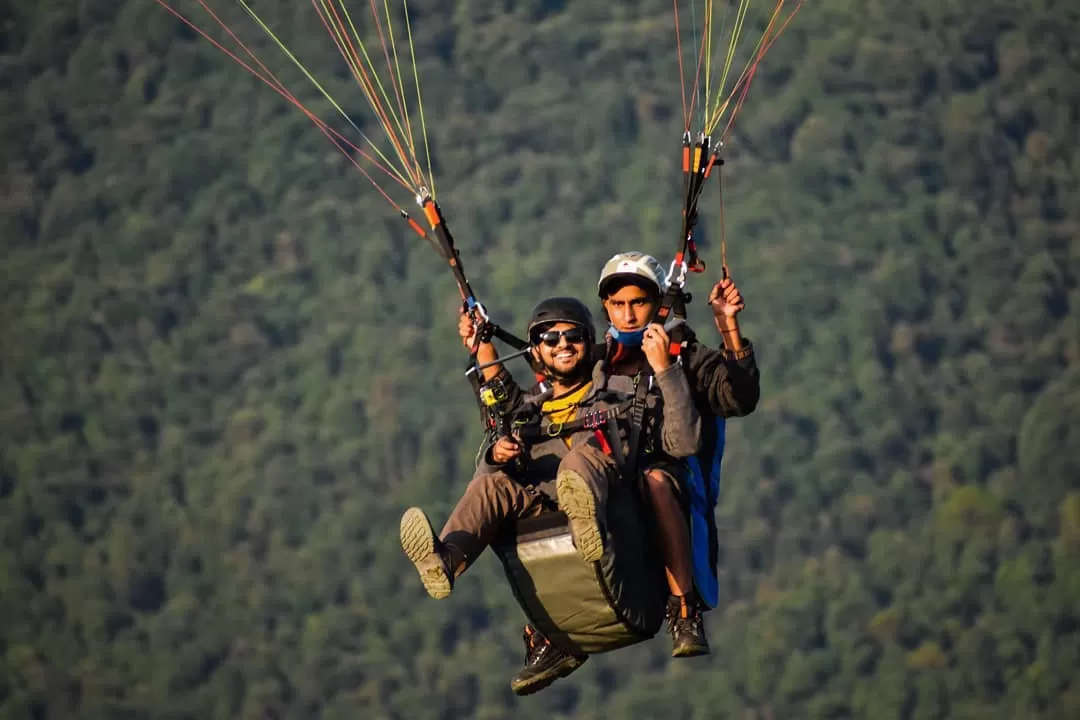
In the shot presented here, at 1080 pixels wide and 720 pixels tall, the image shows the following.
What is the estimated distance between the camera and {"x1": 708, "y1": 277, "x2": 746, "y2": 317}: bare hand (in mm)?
13375

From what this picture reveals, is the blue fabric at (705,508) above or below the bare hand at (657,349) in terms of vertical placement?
below

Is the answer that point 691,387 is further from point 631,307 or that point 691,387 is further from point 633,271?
point 633,271

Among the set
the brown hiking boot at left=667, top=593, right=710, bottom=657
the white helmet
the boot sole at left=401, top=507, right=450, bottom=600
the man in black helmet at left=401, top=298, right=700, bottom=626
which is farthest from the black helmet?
the brown hiking boot at left=667, top=593, right=710, bottom=657

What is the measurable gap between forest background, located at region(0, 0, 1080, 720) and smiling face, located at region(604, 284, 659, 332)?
2754 inches

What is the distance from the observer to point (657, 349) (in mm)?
13406

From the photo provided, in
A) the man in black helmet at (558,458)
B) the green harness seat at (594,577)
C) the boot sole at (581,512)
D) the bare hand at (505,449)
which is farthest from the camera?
the bare hand at (505,449)

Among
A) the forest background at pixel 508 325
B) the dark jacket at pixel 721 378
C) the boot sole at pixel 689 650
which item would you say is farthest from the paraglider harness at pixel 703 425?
the forest background at pixel 508 325

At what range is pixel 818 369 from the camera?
102m

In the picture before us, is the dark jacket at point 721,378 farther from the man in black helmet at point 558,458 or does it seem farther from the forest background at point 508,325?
the forest background at point 508,325

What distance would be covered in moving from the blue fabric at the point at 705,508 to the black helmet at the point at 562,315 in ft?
2.65

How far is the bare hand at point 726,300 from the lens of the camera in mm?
13375

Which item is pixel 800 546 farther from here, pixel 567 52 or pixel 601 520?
pixel 601 520

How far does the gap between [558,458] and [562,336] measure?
0.61 metres

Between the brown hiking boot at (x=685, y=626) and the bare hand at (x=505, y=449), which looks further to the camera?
the brown hiking boot at (x=685, y=626)
